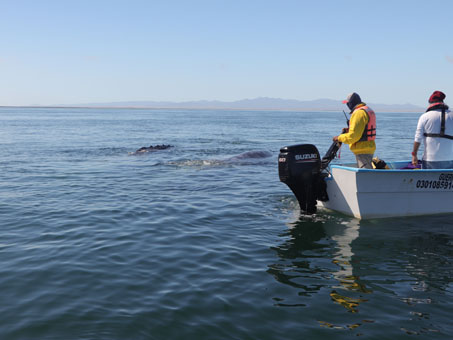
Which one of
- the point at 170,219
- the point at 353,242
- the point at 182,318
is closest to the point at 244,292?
the point at 182,318

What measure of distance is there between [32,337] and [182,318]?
1.76 meters

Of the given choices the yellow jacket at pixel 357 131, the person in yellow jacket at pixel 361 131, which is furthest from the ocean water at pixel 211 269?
the yellow jacket at pixel 357 131

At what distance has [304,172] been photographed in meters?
9.72

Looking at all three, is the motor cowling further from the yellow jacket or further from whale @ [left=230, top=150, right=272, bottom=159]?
whale @ [left=230, top=150, right=272, bottom=159]

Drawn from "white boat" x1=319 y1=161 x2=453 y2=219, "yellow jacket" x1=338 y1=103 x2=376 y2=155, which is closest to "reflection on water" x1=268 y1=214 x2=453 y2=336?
"white boat" x1=319 y1=161 x2=453 y2=219

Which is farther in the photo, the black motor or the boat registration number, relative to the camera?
the black motor

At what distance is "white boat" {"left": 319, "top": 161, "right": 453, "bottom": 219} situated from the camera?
9.15 m

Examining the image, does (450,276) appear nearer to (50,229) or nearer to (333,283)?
(333,283)

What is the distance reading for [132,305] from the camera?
5.55 meters

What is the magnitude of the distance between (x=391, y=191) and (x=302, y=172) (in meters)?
2.03

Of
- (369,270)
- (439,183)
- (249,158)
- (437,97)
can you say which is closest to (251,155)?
(249,158)

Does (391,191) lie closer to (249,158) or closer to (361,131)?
(361,131)

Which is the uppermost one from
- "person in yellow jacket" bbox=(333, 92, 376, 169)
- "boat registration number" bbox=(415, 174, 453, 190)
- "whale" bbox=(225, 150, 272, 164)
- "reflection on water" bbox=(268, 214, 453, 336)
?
"person in yellow jacket" bbox=(333, 92, 376, 169)

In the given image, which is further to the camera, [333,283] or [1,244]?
[1,244]
